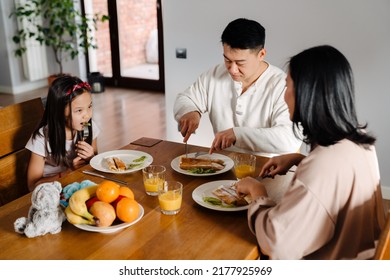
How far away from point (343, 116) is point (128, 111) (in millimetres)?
4413

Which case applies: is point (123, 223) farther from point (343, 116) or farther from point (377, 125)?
point (377, 125)

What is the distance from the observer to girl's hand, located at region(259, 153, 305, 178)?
1586mm

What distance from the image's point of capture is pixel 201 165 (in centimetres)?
170

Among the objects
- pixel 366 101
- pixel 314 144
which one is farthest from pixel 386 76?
pixel 314 144

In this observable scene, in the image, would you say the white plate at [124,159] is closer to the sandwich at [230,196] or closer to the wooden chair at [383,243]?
the sandwich at [230,196]

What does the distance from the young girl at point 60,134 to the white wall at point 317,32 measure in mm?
1460

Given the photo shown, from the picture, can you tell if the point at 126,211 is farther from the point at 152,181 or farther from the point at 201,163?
the point at 201,163

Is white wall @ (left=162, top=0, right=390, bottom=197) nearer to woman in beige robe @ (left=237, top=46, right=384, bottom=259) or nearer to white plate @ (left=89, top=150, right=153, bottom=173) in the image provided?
white plate @ (left=89, top=150, right=153, bottom=173)

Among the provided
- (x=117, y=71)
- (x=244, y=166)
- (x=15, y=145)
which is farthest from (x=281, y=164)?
(x=117, y=71)

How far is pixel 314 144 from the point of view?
122 centimetres

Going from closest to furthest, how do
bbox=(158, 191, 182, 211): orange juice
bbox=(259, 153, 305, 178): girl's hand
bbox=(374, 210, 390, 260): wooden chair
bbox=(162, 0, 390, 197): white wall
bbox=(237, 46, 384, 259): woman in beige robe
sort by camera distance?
bbox=(374, 210, 390, 260): wooden chair
bbox=(237, 46, 384, 259): woman in beige robe
bbox=(158, 191, 182, 211): orange juice
bbox=(259, 153, 305, 178): girl's hand
bbox=(162, 0, 390, 197): white wall

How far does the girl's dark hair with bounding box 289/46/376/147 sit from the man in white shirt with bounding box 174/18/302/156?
70 cm

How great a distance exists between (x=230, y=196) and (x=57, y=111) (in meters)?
0.93

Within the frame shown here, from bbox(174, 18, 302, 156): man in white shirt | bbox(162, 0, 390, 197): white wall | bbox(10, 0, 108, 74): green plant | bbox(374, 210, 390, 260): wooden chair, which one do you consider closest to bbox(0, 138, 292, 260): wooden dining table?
bbox(374, 210, 390, 260): wooden chair
